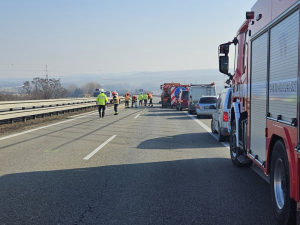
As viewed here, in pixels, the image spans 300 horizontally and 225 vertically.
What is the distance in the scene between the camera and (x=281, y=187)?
14.2 ft

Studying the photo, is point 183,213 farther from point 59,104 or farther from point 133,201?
point 59,104

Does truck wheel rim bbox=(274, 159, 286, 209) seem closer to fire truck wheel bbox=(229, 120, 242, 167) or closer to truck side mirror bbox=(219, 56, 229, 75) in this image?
fire truck wheel bbox=(229, 120, 242, 167)

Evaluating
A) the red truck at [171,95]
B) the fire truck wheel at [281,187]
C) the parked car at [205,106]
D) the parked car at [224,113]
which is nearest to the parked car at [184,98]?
the red truck at [171,95]

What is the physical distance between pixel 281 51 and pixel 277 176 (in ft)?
5.19

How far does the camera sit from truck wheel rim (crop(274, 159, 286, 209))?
4.25m

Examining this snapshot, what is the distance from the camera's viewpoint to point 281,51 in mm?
4320

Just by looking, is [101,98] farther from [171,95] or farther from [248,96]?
[248,96]

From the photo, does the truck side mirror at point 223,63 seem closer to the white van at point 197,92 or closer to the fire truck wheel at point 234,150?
the fire truck wheel at point 234,150

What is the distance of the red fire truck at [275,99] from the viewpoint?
3.75m

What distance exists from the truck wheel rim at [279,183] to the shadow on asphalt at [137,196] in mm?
277

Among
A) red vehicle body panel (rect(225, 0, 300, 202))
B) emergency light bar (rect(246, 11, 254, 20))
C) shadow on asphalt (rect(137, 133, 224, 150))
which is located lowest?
shadow on asphalt (rect(137, 133, 224, 150))

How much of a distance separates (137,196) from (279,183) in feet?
7.24

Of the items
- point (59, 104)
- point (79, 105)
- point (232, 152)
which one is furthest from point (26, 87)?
point (232, 152)

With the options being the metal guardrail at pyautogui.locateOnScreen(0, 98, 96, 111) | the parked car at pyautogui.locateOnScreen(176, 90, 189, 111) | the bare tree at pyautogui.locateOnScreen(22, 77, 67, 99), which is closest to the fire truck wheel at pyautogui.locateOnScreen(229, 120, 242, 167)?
the metal guardrail at pyautogui.locateOnScreen(0, 98, 96, 111)
